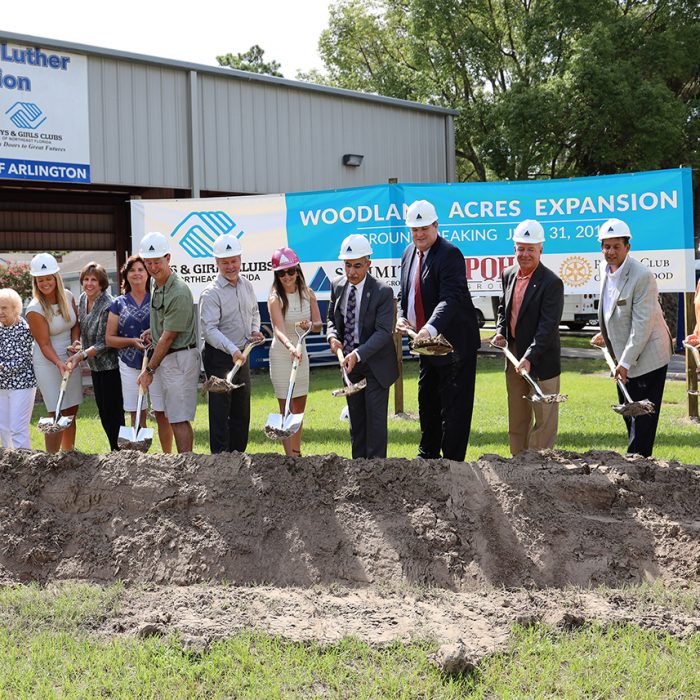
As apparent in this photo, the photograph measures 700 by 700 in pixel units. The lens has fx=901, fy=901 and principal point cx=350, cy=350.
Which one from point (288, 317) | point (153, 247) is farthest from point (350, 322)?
point (153, 247)

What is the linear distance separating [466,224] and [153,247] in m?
4.63

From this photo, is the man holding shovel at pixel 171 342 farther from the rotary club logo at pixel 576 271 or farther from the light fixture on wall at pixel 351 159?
the light fixture on wall at pixel 351 159

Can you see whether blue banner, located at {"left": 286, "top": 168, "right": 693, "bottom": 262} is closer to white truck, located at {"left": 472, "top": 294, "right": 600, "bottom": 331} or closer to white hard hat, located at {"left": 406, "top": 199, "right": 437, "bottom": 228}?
white hard hat, located at {"left": 406, "top": 199, "right": 437, "bottom": 228}

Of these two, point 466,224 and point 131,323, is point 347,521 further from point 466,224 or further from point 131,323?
point 466,224

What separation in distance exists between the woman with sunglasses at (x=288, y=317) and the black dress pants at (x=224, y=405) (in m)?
0.35

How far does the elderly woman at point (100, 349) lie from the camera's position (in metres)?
7.57

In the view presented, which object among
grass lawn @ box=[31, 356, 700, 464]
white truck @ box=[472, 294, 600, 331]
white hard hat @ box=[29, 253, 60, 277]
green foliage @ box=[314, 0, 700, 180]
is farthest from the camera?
white truck @ box=[472, 294, 600, 331]

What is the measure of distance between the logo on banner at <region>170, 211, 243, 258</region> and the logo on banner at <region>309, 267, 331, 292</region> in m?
1.07

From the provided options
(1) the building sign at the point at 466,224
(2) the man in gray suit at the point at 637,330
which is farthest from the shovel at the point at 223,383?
(1) the building sign at the point at 466,224

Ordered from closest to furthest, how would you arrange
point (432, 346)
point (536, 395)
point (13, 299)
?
point (432, 346) < point (536, 395) < point (13, 299)

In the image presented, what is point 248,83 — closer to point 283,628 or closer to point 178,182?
point 178,182

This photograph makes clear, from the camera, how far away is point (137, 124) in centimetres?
1517

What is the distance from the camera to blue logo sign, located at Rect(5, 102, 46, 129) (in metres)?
13.7

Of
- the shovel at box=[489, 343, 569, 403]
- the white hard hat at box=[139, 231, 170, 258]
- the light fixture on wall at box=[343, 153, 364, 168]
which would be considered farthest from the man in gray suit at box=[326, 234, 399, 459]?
the light fixture on wall at box=[343, 153, 364, 168]
